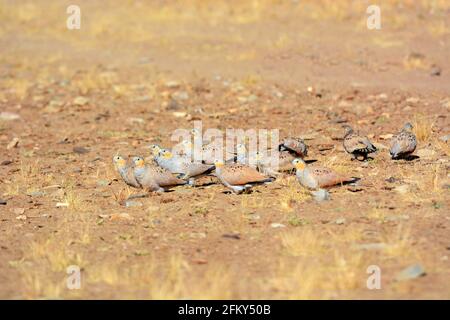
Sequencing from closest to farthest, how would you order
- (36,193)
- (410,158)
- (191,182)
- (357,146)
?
(191,182) → (36,193) → (357,146) → (410,158)

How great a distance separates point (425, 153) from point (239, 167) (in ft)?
11.1

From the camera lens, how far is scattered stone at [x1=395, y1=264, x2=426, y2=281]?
7094mm

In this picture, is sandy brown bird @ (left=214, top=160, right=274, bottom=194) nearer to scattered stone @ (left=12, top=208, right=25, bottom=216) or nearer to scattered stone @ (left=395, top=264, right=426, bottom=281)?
scattered stone @ (left=12, top=208, right=25, bottom=216)

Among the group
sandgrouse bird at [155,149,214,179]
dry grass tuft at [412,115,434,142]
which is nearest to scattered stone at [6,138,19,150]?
sandgrouse bird at [155,149,214,179]

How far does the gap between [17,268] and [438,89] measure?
11276mm

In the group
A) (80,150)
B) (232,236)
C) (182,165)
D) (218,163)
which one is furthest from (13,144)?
(232,236)

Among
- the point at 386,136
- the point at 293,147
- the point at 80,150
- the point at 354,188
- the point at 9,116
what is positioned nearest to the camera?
the point at 354,188

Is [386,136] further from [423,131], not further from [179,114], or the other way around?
[179,114]

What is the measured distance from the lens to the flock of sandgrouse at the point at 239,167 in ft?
32.1

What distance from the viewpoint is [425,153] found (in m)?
11.7

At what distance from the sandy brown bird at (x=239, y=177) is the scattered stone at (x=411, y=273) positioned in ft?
9.97

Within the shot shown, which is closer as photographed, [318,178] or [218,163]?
[318,178]

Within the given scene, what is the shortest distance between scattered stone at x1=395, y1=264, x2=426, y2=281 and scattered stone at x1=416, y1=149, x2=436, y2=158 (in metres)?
4.67
